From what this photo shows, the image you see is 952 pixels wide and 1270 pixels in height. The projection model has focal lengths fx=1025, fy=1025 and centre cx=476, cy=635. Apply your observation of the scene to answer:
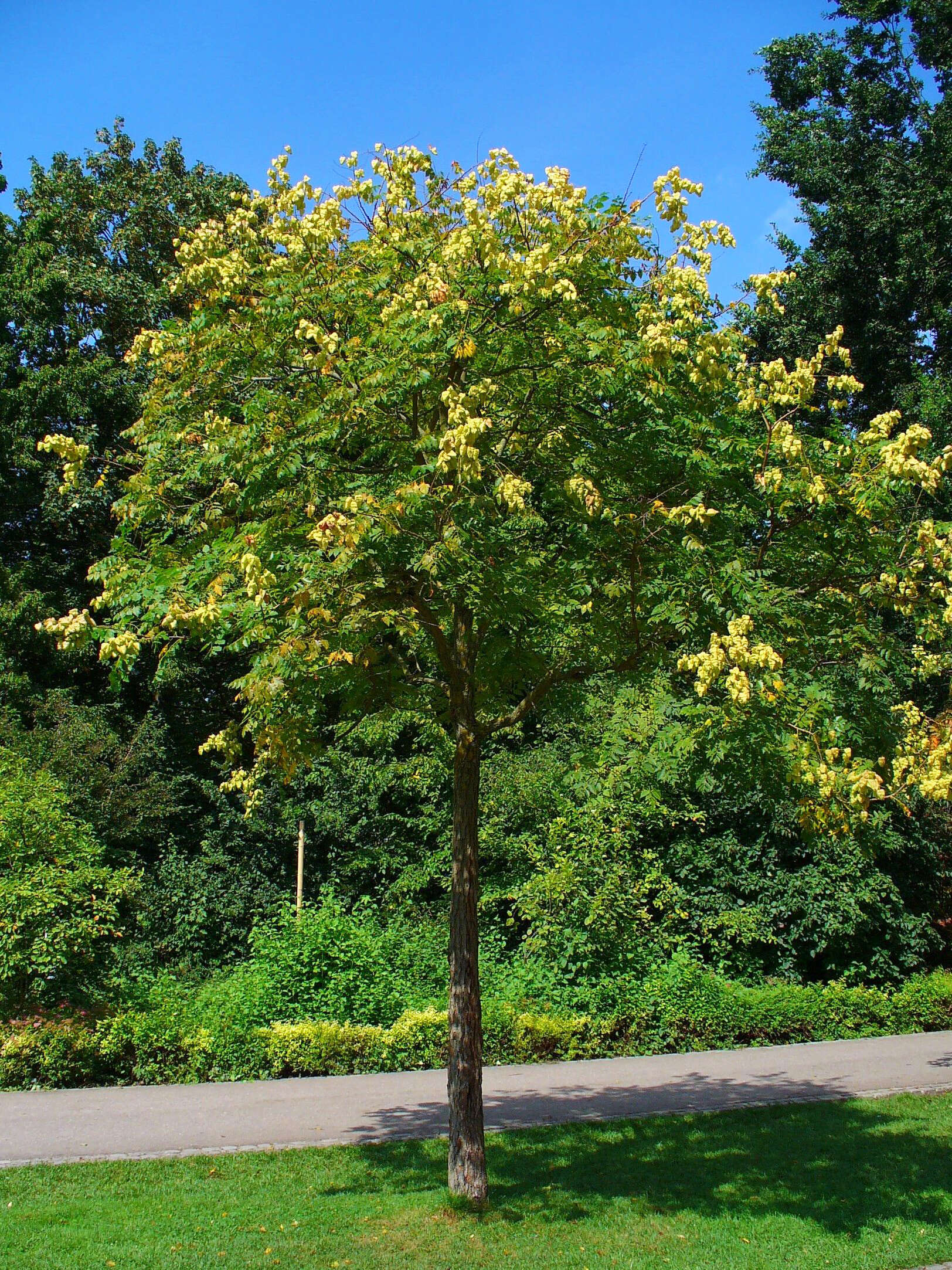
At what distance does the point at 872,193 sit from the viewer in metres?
18.5

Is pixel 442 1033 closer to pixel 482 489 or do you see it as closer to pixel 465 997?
pixel 465 997

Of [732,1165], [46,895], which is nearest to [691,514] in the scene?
[732,1165]

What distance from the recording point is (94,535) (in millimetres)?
18500

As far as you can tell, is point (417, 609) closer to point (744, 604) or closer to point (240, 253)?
point (744, 604)

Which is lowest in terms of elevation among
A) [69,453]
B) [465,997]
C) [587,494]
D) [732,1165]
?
[732,1165]

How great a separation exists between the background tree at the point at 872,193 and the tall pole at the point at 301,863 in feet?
38.5

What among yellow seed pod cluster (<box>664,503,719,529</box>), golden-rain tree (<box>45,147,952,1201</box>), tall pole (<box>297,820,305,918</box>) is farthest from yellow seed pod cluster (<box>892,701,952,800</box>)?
tall pole (<box>297,820,305,918</box>)

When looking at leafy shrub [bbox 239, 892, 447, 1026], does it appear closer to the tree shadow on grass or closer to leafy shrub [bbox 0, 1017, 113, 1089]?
leafy shrub [bbox 0, 1017, 113, 1089]

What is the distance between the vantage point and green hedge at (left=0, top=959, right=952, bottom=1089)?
32.2ft

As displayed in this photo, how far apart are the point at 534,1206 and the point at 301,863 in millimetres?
8453

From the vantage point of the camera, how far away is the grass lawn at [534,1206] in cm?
559

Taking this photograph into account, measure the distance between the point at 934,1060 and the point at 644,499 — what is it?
8251 millimetres

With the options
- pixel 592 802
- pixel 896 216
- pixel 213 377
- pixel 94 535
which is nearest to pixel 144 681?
pixel 94 535

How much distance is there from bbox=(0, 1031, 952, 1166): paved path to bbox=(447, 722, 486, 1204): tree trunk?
73.2 inches
